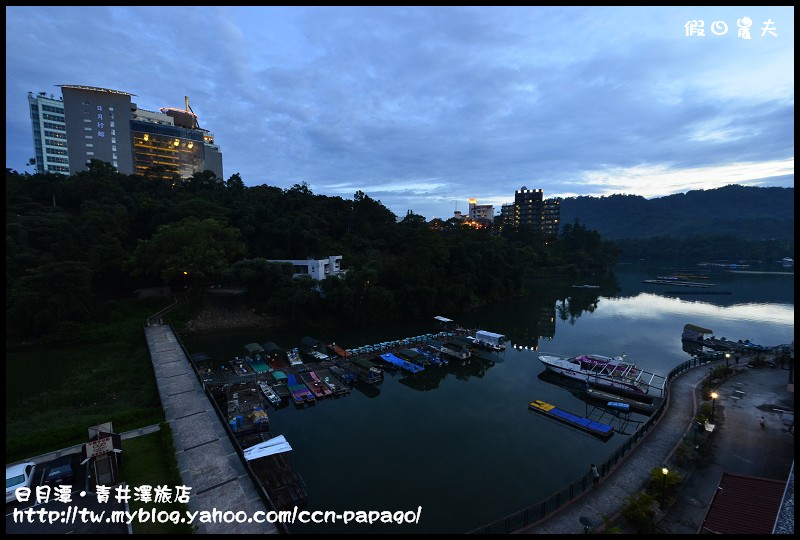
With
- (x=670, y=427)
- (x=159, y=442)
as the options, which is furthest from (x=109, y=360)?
→ (x=670, y=427)

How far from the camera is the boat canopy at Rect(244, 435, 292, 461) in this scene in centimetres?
1822

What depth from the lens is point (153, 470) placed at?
16.6 meters

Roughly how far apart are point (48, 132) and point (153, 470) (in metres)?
112

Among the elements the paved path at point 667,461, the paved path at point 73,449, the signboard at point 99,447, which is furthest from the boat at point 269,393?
the paved path at point 667,461

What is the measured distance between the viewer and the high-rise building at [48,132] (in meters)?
87.5

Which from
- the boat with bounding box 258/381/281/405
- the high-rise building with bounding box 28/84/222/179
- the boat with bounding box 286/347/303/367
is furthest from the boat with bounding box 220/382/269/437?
the high-rise building with bounding box 28/84/222/179

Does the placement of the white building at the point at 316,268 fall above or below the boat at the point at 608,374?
above

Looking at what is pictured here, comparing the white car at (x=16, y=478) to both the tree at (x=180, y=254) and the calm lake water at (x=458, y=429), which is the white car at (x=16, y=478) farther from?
the tree at (x=180, y=254)

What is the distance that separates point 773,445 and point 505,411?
14.5m

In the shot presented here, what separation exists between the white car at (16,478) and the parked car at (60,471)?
529 mm

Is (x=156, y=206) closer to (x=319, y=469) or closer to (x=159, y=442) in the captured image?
(x=159, y=442)

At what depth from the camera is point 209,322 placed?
46.7 meters

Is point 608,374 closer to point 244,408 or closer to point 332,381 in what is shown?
point 332,381

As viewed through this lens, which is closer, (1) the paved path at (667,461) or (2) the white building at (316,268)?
(1) the paved path at (667,461)
